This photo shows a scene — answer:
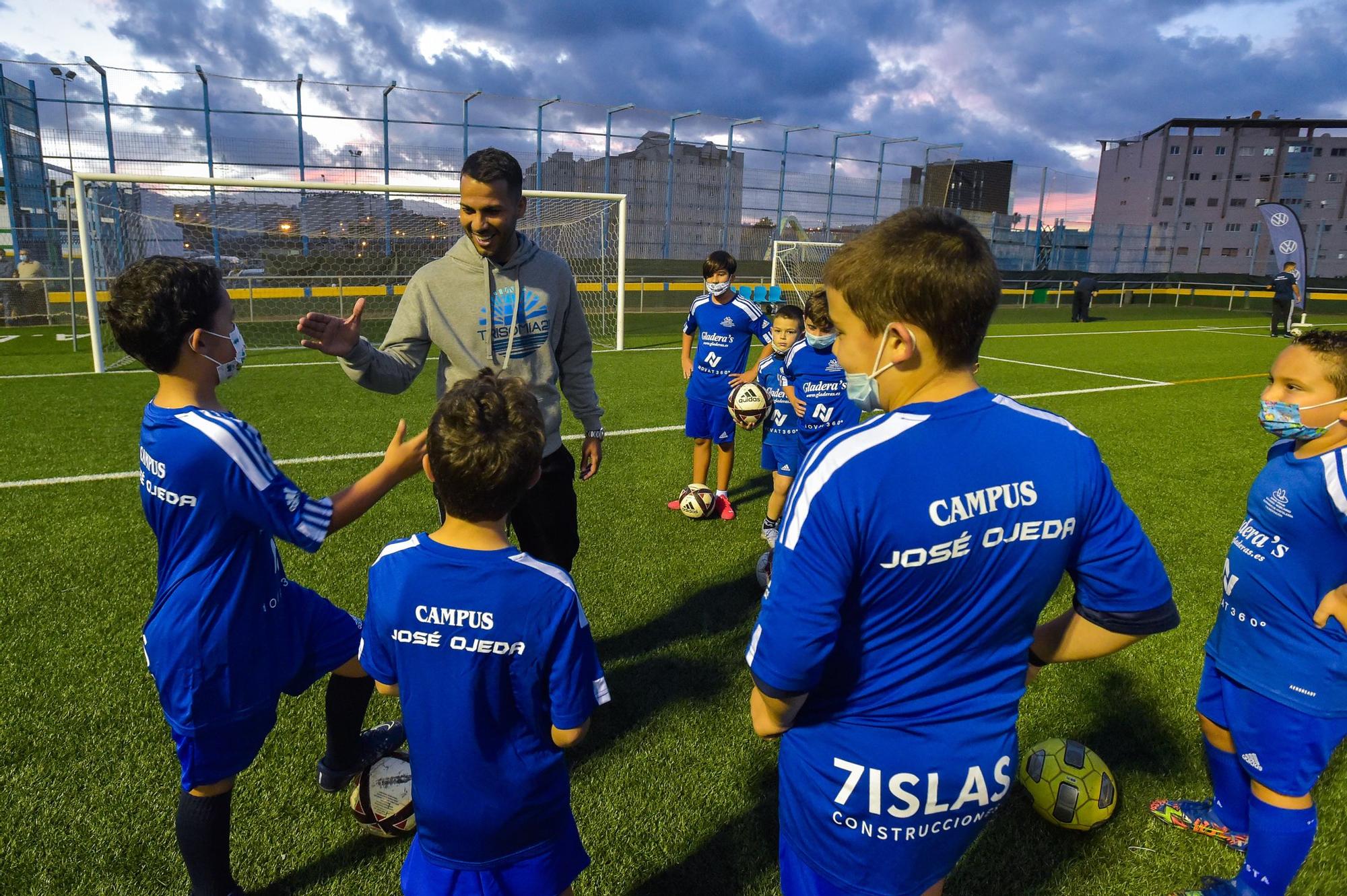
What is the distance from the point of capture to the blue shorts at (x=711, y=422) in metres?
7.01

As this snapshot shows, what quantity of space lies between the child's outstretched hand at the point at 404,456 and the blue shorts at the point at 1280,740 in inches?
110

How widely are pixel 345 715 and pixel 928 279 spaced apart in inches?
106

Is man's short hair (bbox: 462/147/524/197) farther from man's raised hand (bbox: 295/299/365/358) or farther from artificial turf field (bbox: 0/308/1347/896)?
artificial turf field (bbox: 0/308/1347/896)

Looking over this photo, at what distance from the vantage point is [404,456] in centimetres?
222

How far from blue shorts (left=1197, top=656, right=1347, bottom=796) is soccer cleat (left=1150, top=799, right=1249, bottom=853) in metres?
0.48

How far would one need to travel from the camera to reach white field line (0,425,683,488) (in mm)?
6887

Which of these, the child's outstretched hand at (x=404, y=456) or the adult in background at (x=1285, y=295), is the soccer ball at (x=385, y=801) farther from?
the adult in background at (x=1285, y=295)

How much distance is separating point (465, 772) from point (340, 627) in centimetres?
120

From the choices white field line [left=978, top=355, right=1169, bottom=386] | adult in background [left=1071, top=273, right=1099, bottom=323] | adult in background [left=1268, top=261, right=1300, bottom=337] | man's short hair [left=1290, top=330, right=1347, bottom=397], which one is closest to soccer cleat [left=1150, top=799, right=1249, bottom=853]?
man's short hair [left=1290, top=330, right=1347, bottom=397]

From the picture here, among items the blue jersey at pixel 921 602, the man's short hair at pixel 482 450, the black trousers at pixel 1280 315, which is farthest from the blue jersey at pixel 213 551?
the black trousers at pixel 1280 315

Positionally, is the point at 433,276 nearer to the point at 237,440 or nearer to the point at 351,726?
the point at 237,440

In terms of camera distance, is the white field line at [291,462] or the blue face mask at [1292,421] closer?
the blue face mask at [1292,421]

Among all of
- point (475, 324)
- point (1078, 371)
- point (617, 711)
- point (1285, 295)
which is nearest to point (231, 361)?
point (475, 324)

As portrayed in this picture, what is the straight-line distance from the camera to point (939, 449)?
4.61 feet
